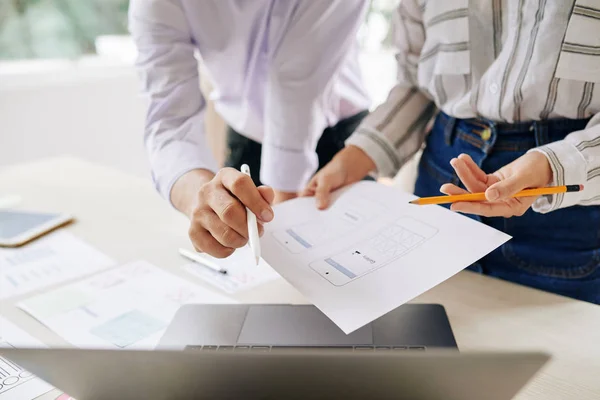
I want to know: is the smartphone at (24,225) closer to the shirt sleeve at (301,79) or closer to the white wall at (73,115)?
the shirt sleeve at (301,79)

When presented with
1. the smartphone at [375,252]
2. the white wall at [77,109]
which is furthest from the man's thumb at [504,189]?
the white wall at [77,109]

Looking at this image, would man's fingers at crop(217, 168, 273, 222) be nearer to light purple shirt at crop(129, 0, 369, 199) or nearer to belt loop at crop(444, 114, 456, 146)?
light purple shirt at crop(129, 0, 369, 199)

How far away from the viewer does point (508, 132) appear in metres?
0.83

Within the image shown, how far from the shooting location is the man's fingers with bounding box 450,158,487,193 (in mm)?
671

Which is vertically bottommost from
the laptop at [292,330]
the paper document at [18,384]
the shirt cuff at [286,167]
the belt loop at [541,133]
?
the paper document at [18,384]

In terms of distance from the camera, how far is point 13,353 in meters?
0.42

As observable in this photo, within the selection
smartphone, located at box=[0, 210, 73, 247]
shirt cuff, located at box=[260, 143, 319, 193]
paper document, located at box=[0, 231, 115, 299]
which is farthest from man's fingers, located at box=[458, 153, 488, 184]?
smartphone, located at box=[0, 210, 73, 247]

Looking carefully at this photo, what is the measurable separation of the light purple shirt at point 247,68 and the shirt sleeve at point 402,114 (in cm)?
13

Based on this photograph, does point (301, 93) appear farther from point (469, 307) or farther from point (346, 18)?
point (469, 307)

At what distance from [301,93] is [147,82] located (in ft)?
0.97

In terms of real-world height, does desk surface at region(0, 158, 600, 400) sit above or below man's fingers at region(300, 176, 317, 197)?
below

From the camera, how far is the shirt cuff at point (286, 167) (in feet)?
3.74

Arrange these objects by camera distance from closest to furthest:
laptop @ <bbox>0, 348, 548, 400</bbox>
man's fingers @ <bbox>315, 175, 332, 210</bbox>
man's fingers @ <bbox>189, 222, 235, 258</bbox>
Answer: laptop @ <bbox>0, 348, 548, 400</bbox>, man's fingers @ <bbox>189, 222, 235, 258</bbox>, man's fingers @ <bbox>315, 175, 332, 210</bbox>

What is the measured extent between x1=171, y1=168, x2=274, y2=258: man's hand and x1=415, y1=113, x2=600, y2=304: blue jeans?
1.25ft
